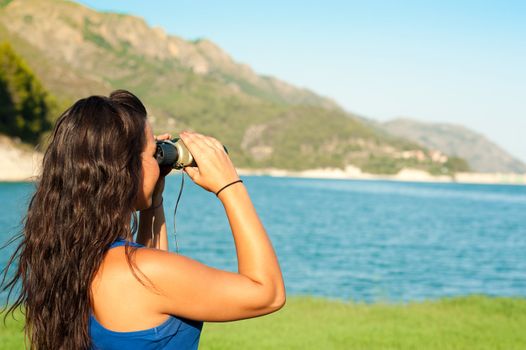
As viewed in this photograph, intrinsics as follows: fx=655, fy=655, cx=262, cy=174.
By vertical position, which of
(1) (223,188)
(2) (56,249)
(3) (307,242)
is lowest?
(3) (307,242)

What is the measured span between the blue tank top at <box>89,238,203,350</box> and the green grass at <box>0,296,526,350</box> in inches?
206

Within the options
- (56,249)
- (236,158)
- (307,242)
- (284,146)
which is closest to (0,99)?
(307,242)

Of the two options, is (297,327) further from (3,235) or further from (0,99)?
(0,99)

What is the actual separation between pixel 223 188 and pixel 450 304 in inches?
401

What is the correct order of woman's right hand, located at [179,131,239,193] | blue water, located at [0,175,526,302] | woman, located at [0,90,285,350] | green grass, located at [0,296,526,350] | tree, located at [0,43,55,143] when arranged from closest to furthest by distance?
woman, located at [0,90,285,350] → woman's right hand, located at [179,131,239,193] → green grass, located at [0,296,526,350] → blue water, located at [0,175,526,302] → tree, located at [0,43,55,143]

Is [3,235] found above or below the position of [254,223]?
below

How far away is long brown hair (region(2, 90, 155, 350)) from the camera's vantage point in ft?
4.79

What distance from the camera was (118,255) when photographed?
1439mm

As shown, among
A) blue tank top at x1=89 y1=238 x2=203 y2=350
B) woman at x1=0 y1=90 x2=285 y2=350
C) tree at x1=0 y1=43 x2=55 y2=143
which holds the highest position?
tree at x1=0 y1=43 x2=55 y2=143

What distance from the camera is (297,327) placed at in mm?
8188

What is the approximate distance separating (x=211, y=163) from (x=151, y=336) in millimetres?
413

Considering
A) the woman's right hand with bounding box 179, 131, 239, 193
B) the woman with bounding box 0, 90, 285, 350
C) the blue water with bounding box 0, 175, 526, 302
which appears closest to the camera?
the woman with bounding box 0, 90, 285, 350

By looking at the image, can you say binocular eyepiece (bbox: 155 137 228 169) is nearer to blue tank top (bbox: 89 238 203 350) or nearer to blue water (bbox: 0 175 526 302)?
blue tank top (bbox: 89 238 203 350)

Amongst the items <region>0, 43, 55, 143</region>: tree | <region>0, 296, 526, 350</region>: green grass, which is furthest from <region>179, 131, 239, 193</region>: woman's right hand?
<region>0, 43, 55, 143</region>: tree
